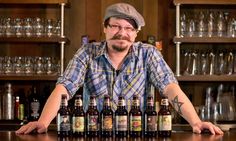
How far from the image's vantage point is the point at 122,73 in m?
2.82

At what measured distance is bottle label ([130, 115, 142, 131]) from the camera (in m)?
2.19

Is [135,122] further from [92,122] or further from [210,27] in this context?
[210,27]

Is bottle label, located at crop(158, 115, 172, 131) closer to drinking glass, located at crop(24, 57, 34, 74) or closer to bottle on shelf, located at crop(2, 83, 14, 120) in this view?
drinking glass, located at crop(24, 57, 34, 74)

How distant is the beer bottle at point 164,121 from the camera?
2215 millimetres

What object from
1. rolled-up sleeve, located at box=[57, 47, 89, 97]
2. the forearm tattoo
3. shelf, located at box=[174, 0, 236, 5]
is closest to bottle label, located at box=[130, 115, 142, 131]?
the forearm tattoo

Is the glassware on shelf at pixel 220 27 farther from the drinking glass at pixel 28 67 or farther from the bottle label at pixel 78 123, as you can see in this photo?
the bottle label at pixel 78 123

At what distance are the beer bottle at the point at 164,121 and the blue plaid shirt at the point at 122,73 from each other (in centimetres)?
51

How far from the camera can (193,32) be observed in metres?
4.14

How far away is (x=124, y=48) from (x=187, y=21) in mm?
1615

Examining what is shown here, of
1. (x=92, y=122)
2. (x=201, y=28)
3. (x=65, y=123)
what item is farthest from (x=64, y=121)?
(x=201, y=28)

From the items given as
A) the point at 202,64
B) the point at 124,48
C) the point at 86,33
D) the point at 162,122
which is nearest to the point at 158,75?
the point at 124,48

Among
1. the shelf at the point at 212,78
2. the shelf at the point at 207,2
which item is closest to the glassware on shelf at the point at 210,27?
the shelf at the point at 207,2

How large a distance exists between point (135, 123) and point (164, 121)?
0.43ft

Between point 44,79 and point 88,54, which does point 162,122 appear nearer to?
point 88,54
